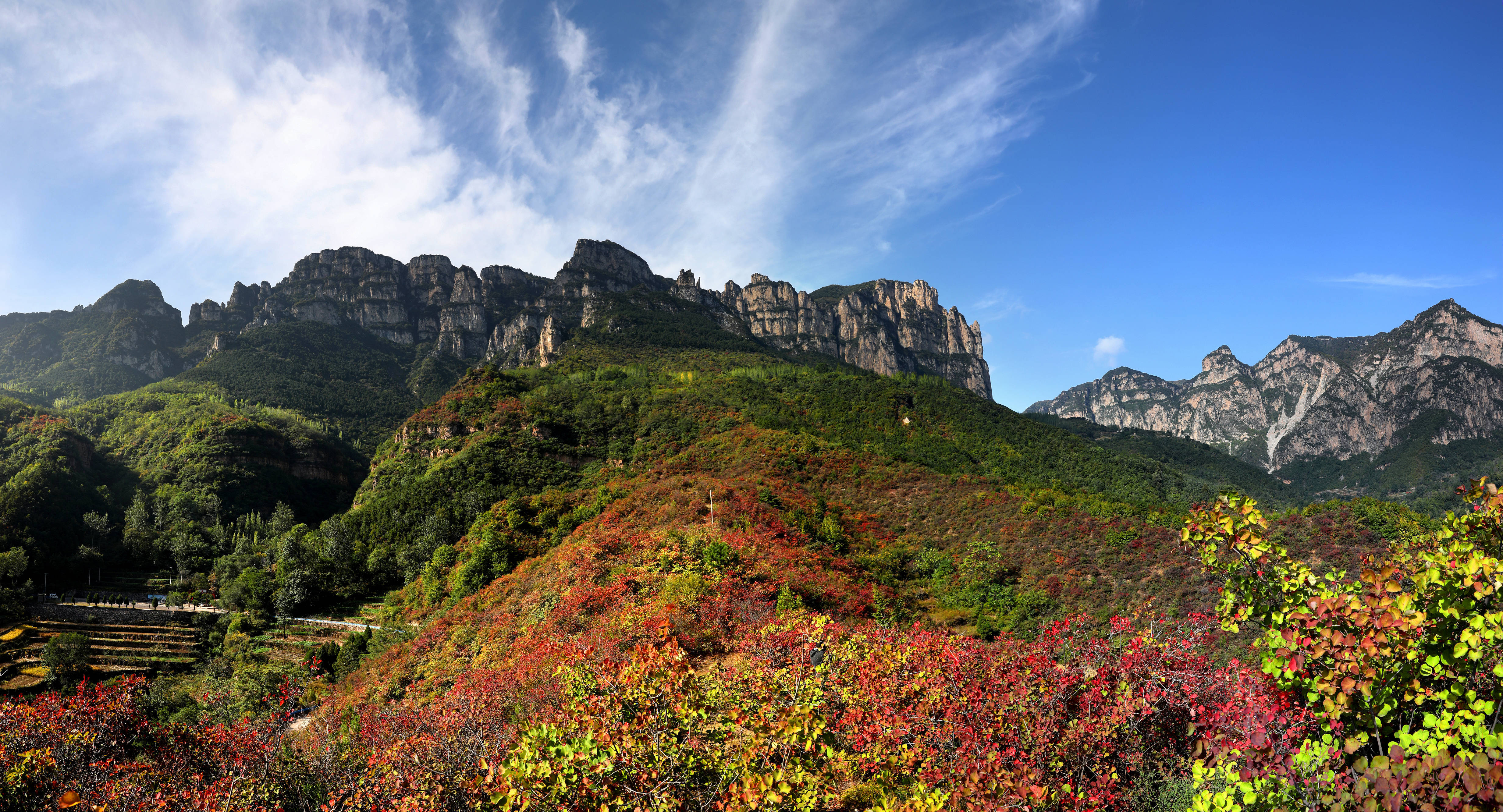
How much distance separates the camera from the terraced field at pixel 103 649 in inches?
1414

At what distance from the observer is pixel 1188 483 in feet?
274

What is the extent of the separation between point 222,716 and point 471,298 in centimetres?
17660

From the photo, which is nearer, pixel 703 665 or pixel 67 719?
pixel 67 719

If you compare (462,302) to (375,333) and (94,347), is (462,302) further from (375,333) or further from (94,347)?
(94,347)

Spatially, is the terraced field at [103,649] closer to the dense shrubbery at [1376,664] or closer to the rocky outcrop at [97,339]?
the dense shrubbery at [1376,664]

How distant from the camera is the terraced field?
35906 mm

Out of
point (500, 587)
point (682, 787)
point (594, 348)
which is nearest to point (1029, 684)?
point (682, 787)

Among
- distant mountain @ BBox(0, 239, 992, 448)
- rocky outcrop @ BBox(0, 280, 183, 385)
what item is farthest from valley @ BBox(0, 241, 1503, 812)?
rocky outcrop @ BBox(0, 280, 183, 385)

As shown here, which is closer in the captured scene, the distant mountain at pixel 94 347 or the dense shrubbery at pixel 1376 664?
the dense shrubbery at pixel 1376 664

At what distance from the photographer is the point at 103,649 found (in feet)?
138

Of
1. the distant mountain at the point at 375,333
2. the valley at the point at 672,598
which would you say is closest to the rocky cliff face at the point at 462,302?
the distant mountain at the point at 375,333

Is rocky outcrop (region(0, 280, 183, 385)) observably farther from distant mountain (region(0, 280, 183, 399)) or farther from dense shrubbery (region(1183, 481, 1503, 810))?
dense shrubbery (region(1183, 481, 1503, 810))

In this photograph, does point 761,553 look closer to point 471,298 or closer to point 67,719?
point 67,719

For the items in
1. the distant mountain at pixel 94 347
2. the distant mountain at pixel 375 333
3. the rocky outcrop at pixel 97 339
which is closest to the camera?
the distant mountain at pixel 375 333
